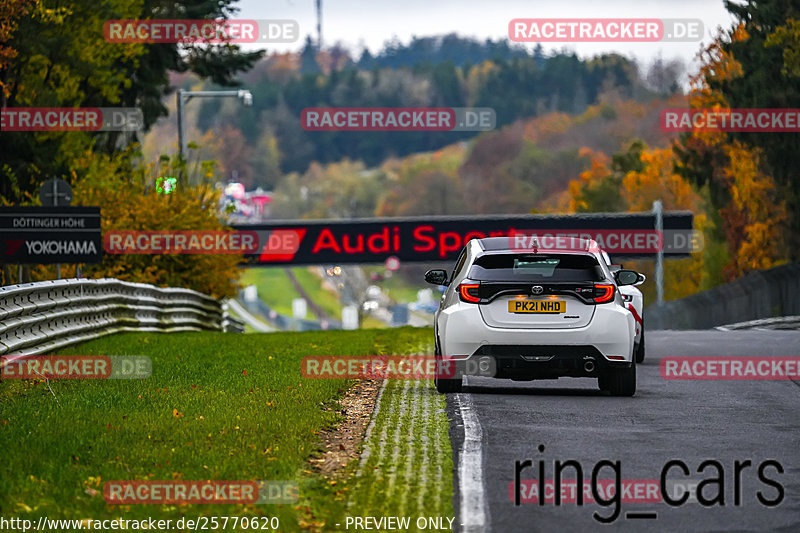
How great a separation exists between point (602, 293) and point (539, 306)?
25.7 inches

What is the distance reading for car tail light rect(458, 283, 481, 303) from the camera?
14.8 m

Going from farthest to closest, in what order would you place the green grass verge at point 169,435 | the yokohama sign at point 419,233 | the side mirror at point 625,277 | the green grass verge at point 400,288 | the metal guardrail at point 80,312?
A: the green grass verge at point 400,288 → the yokohama sign at point 419,233 → the metal guardrail at point 80,312 → the side mirror at point 625,277 → the green grass verge at point 169,435

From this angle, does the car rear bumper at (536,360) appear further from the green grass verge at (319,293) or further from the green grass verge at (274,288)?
the green grass verge at (274,288)

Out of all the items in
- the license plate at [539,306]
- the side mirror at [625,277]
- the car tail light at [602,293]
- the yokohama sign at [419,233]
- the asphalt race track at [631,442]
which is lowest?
the asphalt race track at [631,442]

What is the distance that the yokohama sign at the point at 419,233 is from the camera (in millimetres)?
63188

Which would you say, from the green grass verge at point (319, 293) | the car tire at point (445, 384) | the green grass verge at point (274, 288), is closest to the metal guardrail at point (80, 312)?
the car tire at point (445, 384)

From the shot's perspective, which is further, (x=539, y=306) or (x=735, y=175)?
(x=735, y=175)

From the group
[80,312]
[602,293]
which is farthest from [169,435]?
[80,312]

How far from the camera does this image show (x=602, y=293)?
48.6 ft

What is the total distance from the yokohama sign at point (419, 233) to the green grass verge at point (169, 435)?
1764 inches

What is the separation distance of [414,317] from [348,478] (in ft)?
433

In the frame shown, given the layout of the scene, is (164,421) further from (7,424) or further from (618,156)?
(618,156)

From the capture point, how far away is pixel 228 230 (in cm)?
4228

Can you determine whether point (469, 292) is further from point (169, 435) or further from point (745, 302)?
point (745, 302)
